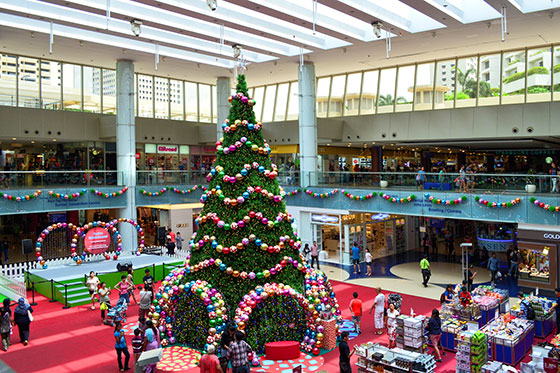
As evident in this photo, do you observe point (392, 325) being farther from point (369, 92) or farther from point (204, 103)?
point (204, 103)

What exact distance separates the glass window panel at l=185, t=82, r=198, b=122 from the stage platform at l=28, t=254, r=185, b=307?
46.4 feet

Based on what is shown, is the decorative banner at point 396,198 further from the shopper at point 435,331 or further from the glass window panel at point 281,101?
the glass window panel at point 281,101

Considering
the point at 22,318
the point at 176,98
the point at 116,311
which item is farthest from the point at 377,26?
the point at 176,98

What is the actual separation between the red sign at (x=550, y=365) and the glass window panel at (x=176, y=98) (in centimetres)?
2760

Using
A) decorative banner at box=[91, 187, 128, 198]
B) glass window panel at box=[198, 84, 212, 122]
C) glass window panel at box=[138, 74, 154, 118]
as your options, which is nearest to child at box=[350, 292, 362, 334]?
decorative banner at box=[91, 187, 128, 198]

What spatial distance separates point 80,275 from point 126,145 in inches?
330

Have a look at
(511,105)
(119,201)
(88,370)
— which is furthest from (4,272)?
(511,105)

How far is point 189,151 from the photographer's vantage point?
110 ft

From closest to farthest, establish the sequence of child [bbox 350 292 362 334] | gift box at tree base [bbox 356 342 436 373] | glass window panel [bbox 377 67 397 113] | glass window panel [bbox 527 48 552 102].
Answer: gift box at tree base [bbox 356 342 436 373] < child [bbox 350 292 362 334] < glass window panel [bbox 527 48 552 102] < glass window panel [bbox 377 67 397 113]

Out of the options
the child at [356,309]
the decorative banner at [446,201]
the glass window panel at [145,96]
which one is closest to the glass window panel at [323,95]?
the glass window panel at [145,96]

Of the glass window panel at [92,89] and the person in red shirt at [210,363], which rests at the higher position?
the glass window panel at [92,89]

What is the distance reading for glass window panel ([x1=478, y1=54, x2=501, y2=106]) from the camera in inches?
966

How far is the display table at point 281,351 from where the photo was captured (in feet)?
35.6

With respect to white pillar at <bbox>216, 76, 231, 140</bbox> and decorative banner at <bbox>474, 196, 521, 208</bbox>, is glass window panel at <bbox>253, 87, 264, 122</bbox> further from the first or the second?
decorative banner at <bbox>474, 196, 521, 208</bbox>
